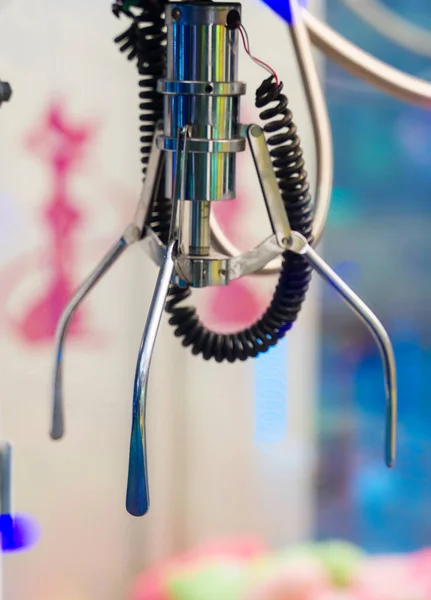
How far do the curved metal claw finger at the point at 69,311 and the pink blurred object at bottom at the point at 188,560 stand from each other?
47 centimetres

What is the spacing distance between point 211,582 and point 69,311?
0.63 m

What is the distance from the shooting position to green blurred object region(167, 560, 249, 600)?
99cm

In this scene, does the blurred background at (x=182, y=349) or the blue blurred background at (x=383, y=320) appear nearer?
the blurred background at (x=182, y=349)

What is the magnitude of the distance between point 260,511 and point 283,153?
0.78 meters

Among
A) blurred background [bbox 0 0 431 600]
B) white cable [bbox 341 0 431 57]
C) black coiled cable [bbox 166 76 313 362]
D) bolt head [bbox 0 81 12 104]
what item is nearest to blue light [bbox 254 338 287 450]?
blurred background [bbox 0 0 431 600]

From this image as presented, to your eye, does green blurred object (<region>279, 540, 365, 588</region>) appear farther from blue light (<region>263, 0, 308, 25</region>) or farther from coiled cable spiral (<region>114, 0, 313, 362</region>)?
blue light (<region>263, 0, 308, 25</region>)

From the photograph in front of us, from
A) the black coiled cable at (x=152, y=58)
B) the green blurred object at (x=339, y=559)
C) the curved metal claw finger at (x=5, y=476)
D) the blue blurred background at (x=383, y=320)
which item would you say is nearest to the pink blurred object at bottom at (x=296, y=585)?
the green blurred object at (x=339, y=559)

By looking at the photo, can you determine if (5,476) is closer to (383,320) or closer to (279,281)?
(279,281)

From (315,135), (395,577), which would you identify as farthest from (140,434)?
(395,577)

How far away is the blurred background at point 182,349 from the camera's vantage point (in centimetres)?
85

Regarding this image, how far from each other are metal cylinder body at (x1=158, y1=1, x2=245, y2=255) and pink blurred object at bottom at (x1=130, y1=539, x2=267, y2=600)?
2.19ft

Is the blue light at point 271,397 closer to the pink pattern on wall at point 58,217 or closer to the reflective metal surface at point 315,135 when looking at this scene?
the pink pattern on wall at point 58,217

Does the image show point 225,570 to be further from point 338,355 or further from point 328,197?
point 328,197

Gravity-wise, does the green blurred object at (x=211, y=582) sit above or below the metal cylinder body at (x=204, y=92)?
below
